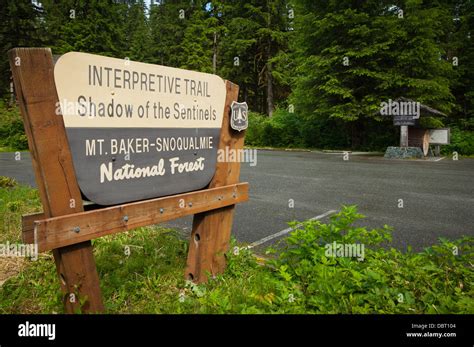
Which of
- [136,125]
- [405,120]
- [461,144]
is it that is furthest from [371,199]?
[461,144]

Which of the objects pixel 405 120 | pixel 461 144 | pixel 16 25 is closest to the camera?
pixel 405 120

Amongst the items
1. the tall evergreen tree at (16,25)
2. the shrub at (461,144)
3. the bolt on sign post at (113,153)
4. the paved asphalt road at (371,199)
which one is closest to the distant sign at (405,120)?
the shrub at (461,144)

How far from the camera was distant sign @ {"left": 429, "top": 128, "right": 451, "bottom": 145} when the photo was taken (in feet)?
56.3

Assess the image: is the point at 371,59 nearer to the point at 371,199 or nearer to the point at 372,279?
the point at 371,199

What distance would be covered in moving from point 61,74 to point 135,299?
179cm

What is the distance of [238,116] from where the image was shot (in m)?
3.28

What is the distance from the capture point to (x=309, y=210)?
6.02 m

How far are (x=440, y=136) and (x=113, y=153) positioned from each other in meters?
18.5

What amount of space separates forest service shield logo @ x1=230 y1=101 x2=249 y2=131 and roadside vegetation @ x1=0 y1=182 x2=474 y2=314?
111 cm

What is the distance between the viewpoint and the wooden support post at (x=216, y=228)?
10.2ft

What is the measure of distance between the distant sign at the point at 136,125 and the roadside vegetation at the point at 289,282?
2.83ft

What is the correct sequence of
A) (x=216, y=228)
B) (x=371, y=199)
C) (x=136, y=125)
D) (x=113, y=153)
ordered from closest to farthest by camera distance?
(x=113, y=153) < (x=136, y=125) < (x=216, y=228) < (x=371, y=199)
